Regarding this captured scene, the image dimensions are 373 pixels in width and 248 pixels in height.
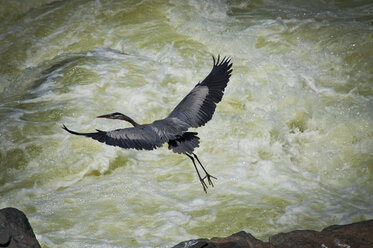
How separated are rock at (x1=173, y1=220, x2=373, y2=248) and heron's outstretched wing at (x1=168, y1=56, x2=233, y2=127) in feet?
3.60

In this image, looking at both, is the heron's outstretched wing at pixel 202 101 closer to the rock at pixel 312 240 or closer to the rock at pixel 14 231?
the rock at pixel 312 240

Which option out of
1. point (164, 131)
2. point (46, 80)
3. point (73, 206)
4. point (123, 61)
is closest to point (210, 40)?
point (123, 61)

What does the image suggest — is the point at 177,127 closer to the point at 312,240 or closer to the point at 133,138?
the point at 133,138

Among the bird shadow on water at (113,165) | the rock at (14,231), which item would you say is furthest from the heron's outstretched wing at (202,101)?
the bird shadow on water at (113,165)

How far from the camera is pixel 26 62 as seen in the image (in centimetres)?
865

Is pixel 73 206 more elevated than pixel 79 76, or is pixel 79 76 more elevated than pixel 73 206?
pixel 79 76

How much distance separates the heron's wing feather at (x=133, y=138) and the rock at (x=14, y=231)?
795 millimetres

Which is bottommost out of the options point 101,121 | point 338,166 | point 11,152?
point 11,152

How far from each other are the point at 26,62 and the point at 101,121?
10.9 feet

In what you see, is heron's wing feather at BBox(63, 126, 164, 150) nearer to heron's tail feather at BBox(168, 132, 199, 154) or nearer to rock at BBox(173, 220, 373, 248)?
heron's tail feather at BBox(168, 132, 199, 154)

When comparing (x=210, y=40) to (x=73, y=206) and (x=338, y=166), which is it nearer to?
(x=338, y=166)

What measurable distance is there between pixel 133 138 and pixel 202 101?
860 mm

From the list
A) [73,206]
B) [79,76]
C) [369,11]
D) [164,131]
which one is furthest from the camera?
[369,11]

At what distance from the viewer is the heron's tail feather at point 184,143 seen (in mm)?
3611
